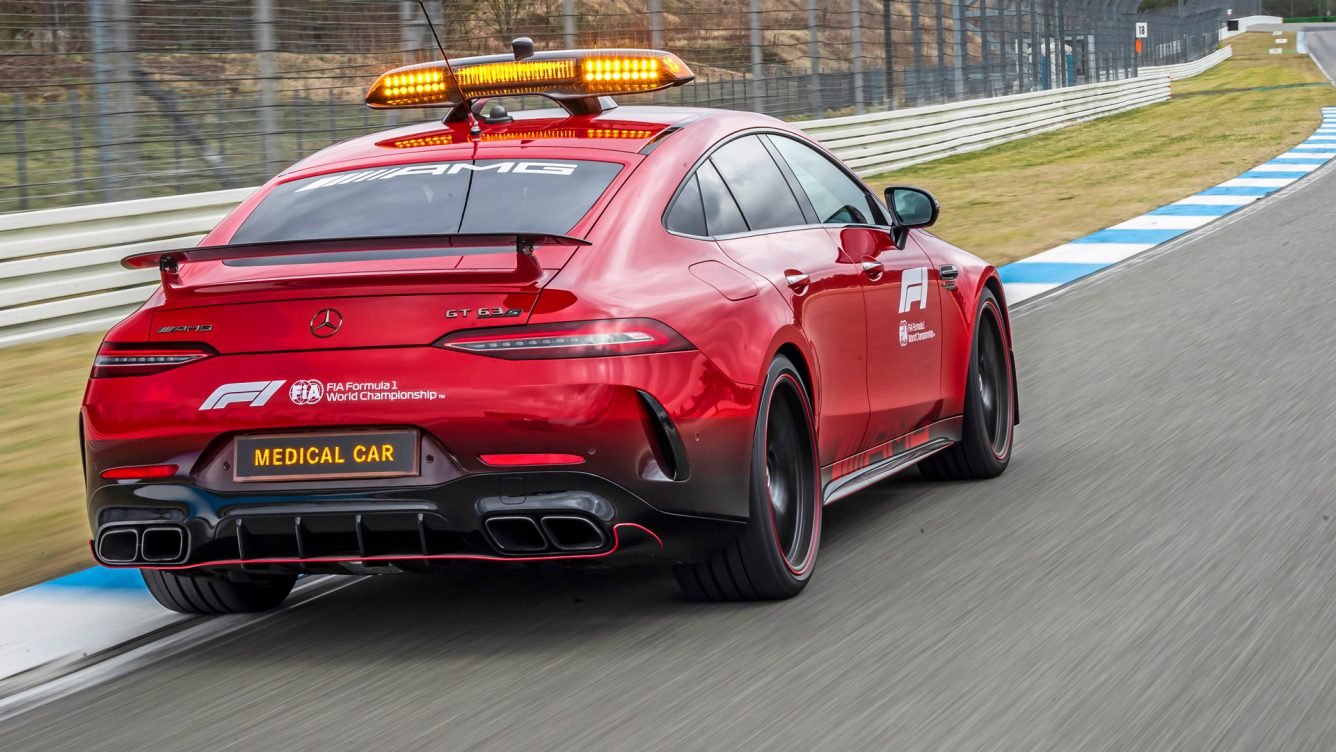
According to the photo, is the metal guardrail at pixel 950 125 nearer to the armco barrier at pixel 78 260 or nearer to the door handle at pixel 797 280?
the armco barrier at pixel 78 260

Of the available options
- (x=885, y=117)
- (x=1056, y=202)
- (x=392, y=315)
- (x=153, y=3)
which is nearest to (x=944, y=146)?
(x=885, y=117)

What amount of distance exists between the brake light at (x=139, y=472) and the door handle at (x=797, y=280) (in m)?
1.89

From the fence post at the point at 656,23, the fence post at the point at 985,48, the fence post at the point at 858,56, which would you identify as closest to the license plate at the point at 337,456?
the fence post at the point at 656,23

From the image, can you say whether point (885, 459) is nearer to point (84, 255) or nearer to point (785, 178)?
point (785, 178)

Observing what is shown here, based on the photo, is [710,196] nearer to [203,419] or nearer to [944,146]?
[203,419]

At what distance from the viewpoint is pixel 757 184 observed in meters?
6.10

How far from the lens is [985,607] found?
532 cm

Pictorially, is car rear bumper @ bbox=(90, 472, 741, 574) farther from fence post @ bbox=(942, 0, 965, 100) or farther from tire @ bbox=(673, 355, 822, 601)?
fence post @ bbox=(942, 0, 965, 100)

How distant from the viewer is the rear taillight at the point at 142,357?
5.00 metres

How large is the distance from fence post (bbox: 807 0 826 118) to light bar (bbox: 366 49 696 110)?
1867cm

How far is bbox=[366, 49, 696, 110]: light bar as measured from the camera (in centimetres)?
605

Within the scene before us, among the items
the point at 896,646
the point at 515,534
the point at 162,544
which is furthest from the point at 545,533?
the point at 162,544

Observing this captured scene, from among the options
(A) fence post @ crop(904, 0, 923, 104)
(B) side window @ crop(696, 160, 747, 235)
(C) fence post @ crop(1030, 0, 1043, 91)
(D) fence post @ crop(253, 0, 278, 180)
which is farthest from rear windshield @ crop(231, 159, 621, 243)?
(C) fence post @ crop(1030, 0, 1043, 91)

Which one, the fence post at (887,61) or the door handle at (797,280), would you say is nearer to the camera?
the door handle at (797,280)
